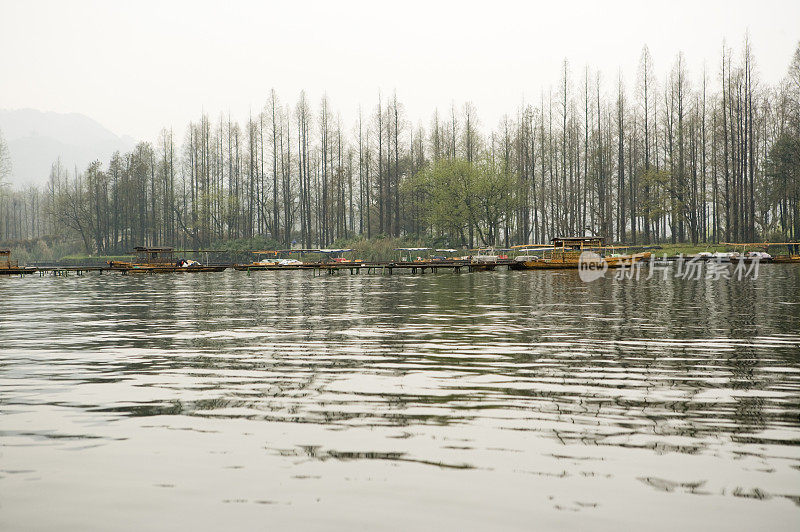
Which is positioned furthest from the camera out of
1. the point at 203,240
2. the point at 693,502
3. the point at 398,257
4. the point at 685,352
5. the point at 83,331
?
the point at 203,240

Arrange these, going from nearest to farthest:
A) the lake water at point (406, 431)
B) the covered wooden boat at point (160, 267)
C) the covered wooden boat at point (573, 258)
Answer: the lake water at point (406, 431), the covered wooden boat at point (573, 258), the covered wooden boat at point (160, 267)

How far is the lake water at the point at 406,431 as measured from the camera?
4.41m

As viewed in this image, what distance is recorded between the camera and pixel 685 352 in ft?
36.1

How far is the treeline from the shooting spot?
62.0 m

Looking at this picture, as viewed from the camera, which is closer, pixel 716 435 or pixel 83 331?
pixel 716 435

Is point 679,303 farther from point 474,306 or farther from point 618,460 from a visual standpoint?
point 618,460

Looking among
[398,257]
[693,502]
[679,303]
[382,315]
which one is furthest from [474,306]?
[398,257]

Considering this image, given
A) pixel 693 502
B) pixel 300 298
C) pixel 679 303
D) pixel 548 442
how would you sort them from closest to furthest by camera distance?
pixel 693 502
pixel 548 442
pixel 679 303
pixel 300 298

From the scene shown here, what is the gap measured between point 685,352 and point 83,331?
42.7 feet

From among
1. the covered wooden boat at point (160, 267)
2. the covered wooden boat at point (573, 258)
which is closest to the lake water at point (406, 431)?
the covered wooden boat at point (573, 258)

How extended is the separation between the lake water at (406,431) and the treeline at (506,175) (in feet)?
176

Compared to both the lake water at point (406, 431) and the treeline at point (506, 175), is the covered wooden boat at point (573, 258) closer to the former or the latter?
the treeline at point (506, 175)
